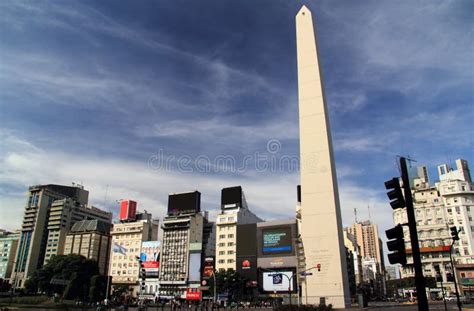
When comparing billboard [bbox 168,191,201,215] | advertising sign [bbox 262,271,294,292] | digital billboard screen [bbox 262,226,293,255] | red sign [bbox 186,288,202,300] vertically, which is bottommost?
red sign [bbox 186,288,202,300]

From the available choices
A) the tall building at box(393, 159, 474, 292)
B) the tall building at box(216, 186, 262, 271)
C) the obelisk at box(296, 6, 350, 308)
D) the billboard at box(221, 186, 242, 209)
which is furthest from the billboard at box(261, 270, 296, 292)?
the obelisk at box(296, 6, 350, 308)

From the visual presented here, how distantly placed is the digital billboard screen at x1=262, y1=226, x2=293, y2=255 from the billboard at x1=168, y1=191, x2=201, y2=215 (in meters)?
24.6

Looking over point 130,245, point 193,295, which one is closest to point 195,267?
point 193,295

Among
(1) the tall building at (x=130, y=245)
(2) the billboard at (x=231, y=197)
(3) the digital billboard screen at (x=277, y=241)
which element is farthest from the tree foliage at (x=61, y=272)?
(3) the digital billboard screen at (x=277, y=241)

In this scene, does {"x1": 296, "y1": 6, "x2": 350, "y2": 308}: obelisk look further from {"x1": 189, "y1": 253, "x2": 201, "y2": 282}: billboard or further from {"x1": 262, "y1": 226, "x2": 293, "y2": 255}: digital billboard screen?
{"x1": 189, "y1": 253, "x2": 201, "y2": 282}: billboard

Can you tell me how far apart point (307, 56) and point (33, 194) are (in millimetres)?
135443

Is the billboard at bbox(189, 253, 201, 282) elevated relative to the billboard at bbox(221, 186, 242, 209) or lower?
lower

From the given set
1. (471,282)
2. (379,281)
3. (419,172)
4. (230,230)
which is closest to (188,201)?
(230,230)

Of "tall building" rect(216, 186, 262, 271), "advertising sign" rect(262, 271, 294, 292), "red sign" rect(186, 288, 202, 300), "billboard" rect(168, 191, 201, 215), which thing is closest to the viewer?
"advertising sign" rect(262, 271, 294, 292)

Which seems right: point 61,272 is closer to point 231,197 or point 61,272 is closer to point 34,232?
point 231,197

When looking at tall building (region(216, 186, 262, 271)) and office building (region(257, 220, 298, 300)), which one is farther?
tall building (region(216, 186, 262, 271))

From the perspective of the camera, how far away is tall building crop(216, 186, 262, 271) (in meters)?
92.9

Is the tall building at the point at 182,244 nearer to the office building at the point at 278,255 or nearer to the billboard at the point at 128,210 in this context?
the billboard at the point at 128,210

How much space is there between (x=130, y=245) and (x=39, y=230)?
49.2 meters
